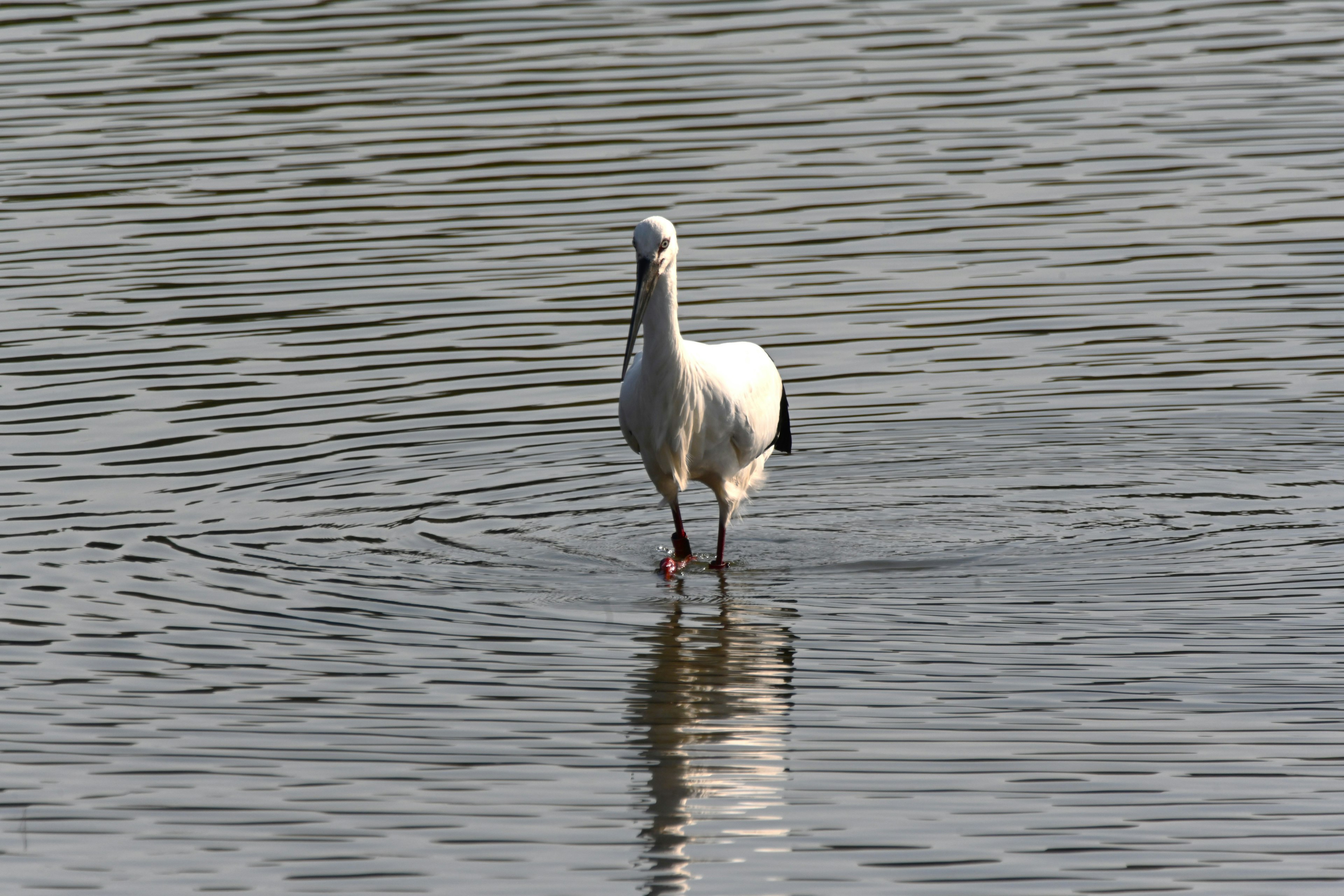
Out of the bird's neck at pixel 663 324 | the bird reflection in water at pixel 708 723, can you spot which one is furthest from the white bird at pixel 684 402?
the bird reflection in water at pixel 708 723

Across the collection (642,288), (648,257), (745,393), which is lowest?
(745,393)

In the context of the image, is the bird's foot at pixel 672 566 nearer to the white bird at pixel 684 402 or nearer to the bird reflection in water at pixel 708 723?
the white bird at pixel 684 402

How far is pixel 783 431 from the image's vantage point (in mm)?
9781

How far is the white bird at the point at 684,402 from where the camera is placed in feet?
27.1

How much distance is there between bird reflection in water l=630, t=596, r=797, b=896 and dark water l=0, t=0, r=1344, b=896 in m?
0.02

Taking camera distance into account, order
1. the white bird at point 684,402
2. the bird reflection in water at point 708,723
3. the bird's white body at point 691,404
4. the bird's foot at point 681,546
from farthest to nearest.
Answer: the bird's foot at point 681,546 < the bird's white body at point 691,404 < the white bird at point 684,402 < the bird reflection in water at point 708,723

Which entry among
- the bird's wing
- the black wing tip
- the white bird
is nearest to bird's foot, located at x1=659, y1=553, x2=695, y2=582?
the white bird

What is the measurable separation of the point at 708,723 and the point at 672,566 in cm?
182

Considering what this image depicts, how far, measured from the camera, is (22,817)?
6289 millimetres

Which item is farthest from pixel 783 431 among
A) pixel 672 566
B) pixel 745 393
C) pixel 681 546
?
pixel 672 566

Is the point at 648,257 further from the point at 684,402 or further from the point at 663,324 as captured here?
the point at 684,402

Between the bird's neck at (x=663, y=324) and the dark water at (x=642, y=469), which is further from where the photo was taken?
the bird's neck at (x=663, y=324)

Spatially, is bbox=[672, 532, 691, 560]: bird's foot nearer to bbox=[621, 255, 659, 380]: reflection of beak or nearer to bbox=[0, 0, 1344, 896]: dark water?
bbox=[0, 0, 1344, 896]: dark water

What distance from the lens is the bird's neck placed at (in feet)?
27.2
